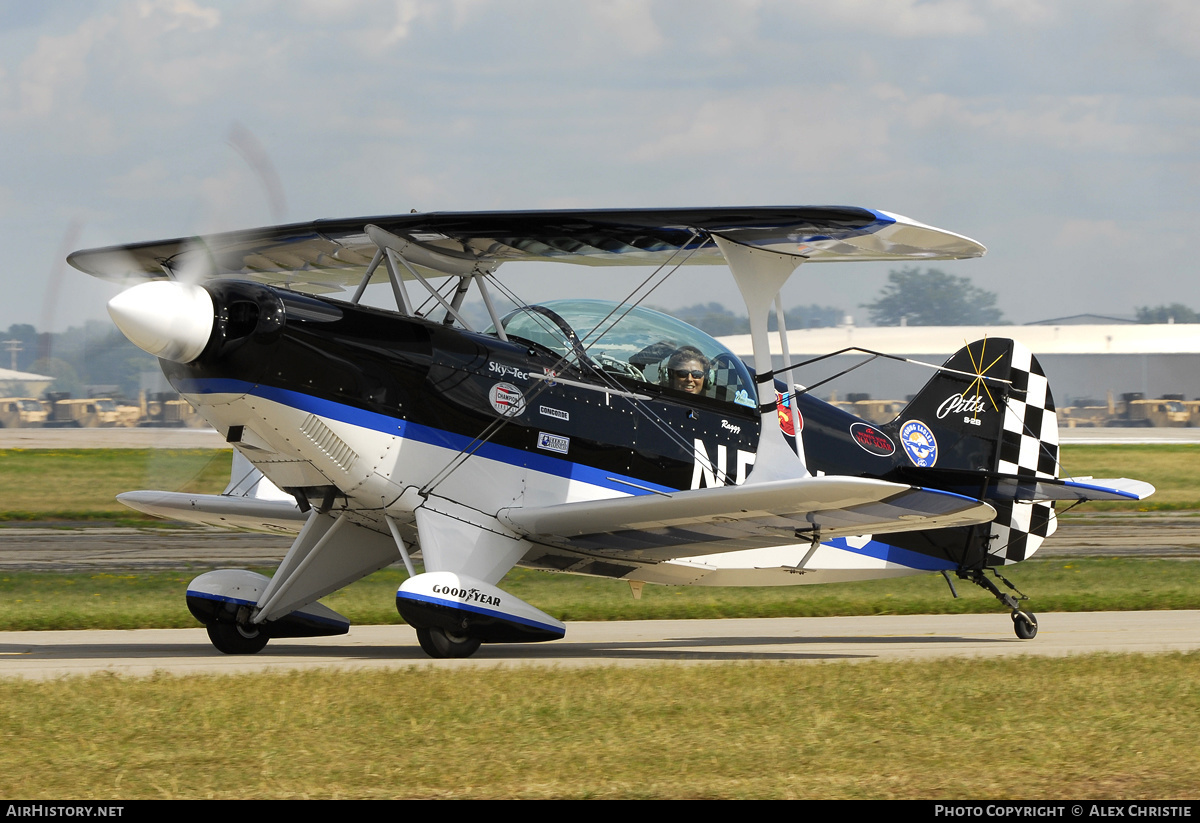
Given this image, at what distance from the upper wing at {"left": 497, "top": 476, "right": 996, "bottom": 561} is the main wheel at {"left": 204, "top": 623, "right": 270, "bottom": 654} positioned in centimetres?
221

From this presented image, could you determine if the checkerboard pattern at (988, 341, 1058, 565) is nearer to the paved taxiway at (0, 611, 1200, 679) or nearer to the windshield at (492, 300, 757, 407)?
the paved taxiway at (0, 611, 1200, 679)

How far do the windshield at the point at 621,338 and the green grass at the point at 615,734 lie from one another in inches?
98.4

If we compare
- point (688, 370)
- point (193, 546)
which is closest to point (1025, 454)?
point (688, 370)

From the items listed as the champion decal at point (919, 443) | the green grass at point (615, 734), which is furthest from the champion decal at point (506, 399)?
the champion decal at point (919, 443)

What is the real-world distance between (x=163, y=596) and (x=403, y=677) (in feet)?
24.5

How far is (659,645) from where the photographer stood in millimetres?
10906

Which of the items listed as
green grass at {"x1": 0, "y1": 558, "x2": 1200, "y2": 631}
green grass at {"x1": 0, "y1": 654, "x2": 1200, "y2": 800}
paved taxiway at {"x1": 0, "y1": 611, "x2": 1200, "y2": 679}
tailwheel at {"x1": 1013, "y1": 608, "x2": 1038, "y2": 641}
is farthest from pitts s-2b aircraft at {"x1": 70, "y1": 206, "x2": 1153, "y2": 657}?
green grass at {"x1": 0, "y1": 558, "x2": 1200, "y2": 631}

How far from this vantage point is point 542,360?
9789 mm

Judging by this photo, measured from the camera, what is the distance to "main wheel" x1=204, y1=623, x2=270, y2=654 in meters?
9.95

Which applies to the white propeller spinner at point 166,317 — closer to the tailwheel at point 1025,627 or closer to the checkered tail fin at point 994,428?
the checkered tail fin at point 994,428

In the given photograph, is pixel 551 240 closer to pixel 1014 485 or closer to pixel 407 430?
pixel 407 430

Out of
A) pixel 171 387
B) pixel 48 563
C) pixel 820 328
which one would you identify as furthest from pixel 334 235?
pixel 820 328

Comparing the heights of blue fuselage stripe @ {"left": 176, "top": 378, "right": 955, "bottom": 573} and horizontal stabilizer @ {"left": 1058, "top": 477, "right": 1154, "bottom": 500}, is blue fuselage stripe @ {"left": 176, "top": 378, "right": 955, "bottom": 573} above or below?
above
